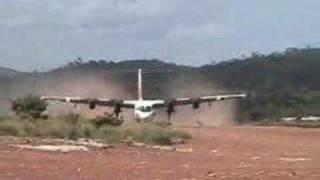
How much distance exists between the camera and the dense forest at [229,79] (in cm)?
10712

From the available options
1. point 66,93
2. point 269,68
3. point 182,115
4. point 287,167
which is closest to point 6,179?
point 287,167

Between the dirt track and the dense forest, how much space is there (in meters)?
71.5

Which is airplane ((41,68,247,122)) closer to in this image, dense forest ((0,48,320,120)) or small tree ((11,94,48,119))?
small tree ((11,94,48,119))

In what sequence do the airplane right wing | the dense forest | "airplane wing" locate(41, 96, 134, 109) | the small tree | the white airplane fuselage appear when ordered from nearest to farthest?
the white airplane fuselage < the small tree < the airplane right wing < "airplane wing" locate(41, 96, 134, 109) < the dense forest

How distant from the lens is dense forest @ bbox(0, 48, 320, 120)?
107 m

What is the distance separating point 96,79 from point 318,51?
3205 cm

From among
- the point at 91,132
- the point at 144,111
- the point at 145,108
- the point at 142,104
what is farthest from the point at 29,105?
the point at 91,132

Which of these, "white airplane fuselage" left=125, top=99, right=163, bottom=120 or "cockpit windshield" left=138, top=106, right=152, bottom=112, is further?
"cockpit windshield" left=138, top=106, right=152, bottom=112

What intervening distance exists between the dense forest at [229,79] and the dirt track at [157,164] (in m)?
71.5

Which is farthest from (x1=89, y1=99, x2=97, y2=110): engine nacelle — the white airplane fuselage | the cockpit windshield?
the cockpit windshield

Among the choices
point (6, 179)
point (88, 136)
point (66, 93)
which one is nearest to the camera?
point (6, 179)

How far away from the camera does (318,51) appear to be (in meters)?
134

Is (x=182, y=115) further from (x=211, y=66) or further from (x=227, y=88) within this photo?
(x=211, y=66)

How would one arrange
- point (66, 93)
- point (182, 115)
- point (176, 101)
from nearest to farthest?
point (176, 101), point (182, 115), point (66, 93)
